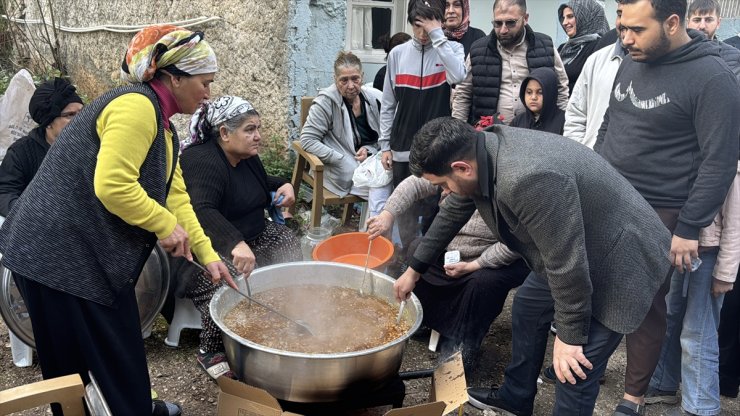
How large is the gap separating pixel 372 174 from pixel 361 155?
0.42m

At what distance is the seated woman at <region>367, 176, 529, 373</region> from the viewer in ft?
11.3

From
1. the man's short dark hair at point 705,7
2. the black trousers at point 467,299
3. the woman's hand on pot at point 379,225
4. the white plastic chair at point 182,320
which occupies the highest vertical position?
the man's short dark hair at point 705,7

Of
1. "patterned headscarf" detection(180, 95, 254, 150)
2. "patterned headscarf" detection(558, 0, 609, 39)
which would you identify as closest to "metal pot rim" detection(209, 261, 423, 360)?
"patterned headscarf" detection(180, 95, 254, 150)

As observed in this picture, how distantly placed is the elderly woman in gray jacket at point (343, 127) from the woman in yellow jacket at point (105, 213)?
274cm

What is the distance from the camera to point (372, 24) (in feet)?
21.8

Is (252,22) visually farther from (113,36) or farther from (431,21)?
(113,36)

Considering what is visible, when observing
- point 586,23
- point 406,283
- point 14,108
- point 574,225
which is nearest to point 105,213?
point 406,283

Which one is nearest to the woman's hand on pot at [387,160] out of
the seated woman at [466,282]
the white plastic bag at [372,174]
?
the white plastic bag at [372,174]

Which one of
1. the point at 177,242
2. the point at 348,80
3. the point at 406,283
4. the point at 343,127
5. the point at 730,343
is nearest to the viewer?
the point at 177,242

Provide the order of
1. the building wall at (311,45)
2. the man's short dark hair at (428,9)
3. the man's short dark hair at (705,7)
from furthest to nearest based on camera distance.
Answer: the building wall at (311,45)
the man's short dark hair at (428,9)
the man's short dark hair at (705,7)

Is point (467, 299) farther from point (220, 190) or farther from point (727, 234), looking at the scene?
point (220, 190)

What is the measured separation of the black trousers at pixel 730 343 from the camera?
3.38 metres

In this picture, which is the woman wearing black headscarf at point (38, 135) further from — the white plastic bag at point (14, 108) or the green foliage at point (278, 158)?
the green foliage at point (278, 158)

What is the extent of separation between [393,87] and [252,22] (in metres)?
1.99
